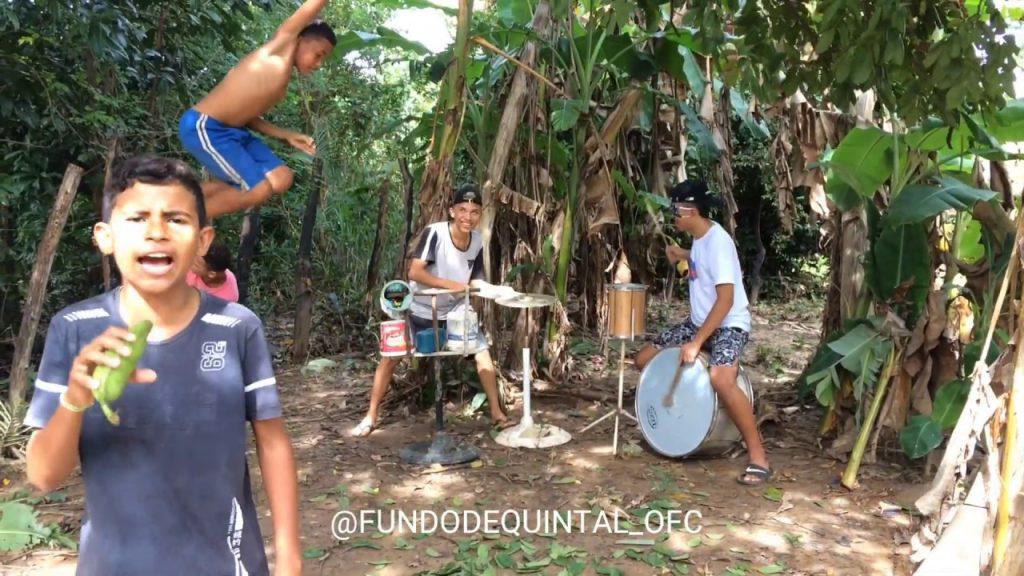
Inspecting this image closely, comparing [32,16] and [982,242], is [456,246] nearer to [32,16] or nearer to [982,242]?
[32,16]

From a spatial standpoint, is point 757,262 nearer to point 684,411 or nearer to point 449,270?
point 684,411

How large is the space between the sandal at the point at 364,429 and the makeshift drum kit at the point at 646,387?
0.51 m

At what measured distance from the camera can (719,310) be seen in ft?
14.9

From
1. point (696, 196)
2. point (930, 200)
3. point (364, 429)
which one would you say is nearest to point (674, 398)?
point (696, 196)

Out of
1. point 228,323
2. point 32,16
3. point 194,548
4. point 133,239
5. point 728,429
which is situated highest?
point 32,16

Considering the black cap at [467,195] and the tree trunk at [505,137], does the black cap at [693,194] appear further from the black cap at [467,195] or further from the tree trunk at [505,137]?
the tree trunk at [505,137]

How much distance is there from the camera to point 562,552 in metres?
3.62

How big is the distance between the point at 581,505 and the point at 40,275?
10.8ft

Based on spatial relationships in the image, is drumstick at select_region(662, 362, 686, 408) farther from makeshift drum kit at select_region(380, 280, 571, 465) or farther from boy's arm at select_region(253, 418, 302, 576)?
boy's arm at select_region(253, 418, 302, 576)

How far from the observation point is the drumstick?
4.79 meters

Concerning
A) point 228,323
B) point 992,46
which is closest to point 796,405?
point 992,46

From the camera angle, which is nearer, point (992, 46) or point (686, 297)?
point (992, 46)

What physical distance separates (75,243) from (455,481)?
12.9ft

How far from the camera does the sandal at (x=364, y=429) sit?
5.35 metres
